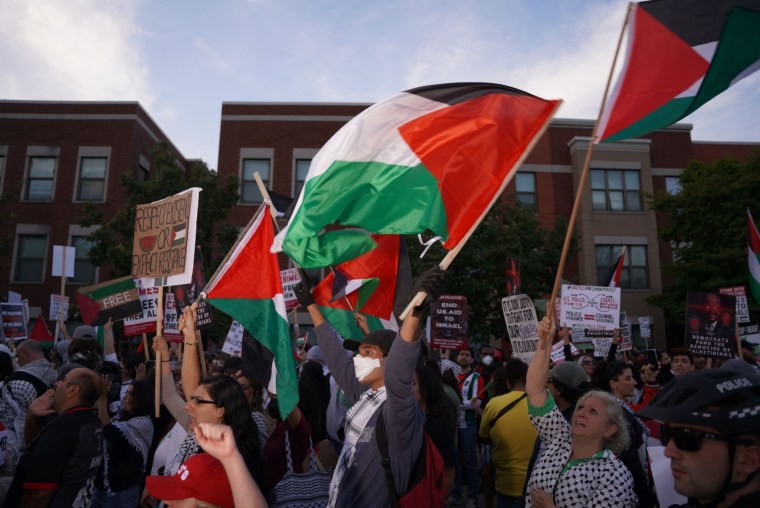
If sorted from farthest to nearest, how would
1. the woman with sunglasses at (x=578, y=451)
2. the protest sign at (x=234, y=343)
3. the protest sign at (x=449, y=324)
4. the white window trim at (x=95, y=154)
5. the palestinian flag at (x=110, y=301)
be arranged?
1. the white window trim at (x=95, y=154)
2. the protest sign at (x=449, y=324)
3. the protest sign at (x=234, y=343)
4. the palestinian flag at (x=110, y=301)
5. the woman with sunglasses at (x=578, y=451)

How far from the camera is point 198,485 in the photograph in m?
2.42

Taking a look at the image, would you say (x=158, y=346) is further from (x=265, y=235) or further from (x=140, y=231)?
(x=140, y=231)

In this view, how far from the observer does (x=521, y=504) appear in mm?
A: 5109

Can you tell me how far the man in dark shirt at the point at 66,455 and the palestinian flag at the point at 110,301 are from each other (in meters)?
5.55

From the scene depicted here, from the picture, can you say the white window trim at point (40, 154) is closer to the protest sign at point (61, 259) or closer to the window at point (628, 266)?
the protest sign at point (61, 259)

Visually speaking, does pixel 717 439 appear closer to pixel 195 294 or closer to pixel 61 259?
pixel 195 294

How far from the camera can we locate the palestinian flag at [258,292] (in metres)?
Result: 4.74

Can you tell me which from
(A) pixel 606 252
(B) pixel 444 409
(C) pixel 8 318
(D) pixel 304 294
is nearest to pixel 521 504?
(B) pixel 444 409

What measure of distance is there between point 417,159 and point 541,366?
64.2 inches

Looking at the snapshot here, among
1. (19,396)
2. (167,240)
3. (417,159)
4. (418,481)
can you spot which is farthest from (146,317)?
(418,481)

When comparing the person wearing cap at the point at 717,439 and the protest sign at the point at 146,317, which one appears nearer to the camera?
the person wearing cap at the point at 717,439

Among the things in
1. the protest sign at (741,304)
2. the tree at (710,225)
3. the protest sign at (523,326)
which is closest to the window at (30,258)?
the protest sign at (523,326)

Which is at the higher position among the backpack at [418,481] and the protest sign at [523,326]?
the protest sign at [523,326]

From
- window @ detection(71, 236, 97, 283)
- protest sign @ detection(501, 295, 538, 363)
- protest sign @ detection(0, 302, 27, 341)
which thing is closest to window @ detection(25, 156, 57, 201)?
window @ detection(71, 236, 97, 283)
